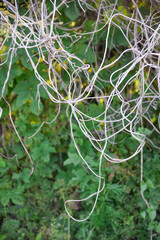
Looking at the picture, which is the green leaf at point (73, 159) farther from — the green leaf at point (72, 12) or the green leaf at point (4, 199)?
the green leaf at point (72, 12)

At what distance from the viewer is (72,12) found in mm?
1294

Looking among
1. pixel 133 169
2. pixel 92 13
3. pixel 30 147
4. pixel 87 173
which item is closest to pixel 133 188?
pixel 133 169

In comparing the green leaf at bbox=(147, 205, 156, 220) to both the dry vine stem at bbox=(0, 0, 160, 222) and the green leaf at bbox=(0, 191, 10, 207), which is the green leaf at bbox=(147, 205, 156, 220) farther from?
the green leaf at bbox=(0, 191, 10, 207)

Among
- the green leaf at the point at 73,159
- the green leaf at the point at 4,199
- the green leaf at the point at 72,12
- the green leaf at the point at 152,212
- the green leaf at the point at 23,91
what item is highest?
the green leaf at the point at 72,12

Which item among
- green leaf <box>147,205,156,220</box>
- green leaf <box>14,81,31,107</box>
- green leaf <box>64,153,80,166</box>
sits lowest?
green leaf <box>147,205,156,220</box>

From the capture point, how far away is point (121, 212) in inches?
61.7

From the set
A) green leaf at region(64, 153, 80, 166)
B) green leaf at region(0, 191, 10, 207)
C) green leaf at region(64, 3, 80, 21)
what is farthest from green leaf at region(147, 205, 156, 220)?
green leaf at region(64, 3, 80, 21)

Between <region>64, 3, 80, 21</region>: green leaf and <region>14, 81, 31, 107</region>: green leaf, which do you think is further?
<region>14, 81, 31, 107</region>: green leaf

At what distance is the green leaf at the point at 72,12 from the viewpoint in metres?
1.28

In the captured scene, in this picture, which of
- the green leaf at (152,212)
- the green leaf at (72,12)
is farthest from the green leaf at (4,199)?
the green leaf at (72,12)

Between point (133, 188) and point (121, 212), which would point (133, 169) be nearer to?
point (133, 188)

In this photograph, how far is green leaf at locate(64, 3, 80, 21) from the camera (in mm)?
1282

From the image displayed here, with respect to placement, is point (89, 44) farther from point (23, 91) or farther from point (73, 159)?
point (73, 159)

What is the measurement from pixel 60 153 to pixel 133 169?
0.51m
